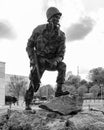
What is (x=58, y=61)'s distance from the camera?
7.05 meters

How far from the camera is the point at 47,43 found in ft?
23.1

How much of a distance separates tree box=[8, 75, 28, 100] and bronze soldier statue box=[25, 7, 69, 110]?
157 feet

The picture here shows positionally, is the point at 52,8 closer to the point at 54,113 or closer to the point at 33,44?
the point at 33,44

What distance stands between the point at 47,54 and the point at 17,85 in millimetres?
50116

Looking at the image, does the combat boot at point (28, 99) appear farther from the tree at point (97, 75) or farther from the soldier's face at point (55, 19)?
the tree at point (97, 75)

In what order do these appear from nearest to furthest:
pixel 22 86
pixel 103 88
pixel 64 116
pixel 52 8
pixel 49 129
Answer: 1. pixel 49 129
2. pixel 64 116
3. pixel 52 8
4. pixel 22 86
5. pixel 103 88

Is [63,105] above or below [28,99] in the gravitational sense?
below

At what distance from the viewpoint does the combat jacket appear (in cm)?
703

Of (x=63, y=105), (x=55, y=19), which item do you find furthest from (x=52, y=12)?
(x=63, y=105)

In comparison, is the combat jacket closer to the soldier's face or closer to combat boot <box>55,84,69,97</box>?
the soldier's face

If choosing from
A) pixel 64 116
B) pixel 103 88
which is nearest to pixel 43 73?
pixel 64 116

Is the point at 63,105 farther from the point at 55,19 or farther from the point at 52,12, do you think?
the point at 52,12

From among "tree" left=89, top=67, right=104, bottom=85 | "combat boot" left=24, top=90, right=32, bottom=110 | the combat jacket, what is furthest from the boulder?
"tree" left=89, top=67, right=104, bottom=85

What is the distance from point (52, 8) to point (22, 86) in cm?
4860
